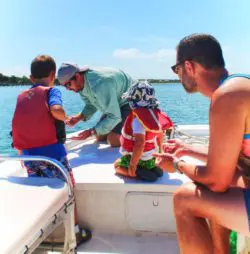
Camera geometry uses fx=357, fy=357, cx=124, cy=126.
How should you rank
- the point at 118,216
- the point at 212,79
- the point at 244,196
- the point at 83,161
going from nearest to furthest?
the point at 244,196, the point at 212,79, the point at 118,216, the point at 83,161

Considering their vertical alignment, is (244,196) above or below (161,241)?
above

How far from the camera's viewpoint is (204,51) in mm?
1619

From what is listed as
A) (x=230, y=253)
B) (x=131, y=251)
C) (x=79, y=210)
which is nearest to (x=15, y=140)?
(x=79, y=210)

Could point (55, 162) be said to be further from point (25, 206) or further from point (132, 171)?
point (132, 171)

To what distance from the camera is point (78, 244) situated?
2436 millimetres

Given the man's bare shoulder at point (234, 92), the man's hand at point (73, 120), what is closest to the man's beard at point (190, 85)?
the man's bare shoulder at point (234, 92)

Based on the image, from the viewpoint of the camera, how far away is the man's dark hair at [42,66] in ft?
7.94

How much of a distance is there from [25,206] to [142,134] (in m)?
0.96

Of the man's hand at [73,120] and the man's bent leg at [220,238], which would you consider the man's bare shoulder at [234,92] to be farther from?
the man's hand at [73,120]

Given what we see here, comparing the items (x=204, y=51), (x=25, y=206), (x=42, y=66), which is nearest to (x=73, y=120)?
(x=42, y=66)

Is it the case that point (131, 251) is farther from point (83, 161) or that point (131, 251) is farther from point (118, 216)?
point (83, 161)

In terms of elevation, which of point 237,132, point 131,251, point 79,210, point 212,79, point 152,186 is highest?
point 212,79

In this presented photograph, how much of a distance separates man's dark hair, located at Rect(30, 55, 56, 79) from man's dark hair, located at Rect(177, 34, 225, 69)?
3.63 feet

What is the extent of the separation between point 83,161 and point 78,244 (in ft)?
2.58
